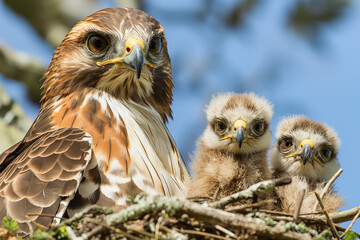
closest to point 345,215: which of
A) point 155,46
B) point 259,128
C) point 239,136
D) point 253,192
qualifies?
point 253,192

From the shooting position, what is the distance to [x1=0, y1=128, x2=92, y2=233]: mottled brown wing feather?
143 inches

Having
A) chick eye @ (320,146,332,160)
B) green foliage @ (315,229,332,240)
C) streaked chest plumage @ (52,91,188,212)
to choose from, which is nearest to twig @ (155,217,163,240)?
streaked chest plumage @ (52,91,188,212)

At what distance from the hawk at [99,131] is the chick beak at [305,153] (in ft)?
3.00

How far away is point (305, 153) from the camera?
473 cm

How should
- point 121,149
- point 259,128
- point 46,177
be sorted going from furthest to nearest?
point 259,128
point 121,149
point 46,177

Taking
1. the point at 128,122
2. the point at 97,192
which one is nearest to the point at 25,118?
the point at 128,122

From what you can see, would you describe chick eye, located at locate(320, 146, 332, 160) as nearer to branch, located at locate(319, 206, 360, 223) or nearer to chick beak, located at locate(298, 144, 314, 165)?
chick beak, located at locate(298, 144, 314, 165)

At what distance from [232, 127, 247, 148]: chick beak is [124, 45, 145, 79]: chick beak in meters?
0.87

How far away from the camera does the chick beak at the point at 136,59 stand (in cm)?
424

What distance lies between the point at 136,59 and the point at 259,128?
46.5 inches

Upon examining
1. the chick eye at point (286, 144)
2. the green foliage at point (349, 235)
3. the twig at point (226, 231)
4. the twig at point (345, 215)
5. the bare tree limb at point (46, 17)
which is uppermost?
the bare tree limb at point (46, 17)

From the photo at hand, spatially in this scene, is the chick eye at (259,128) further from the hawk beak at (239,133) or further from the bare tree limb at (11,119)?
the bare tree limb at (11,119)

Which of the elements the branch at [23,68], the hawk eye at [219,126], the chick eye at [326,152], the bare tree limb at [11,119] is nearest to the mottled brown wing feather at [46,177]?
the hawk eye at [219,126]

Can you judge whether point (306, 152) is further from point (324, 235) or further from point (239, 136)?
point (324, 235)
